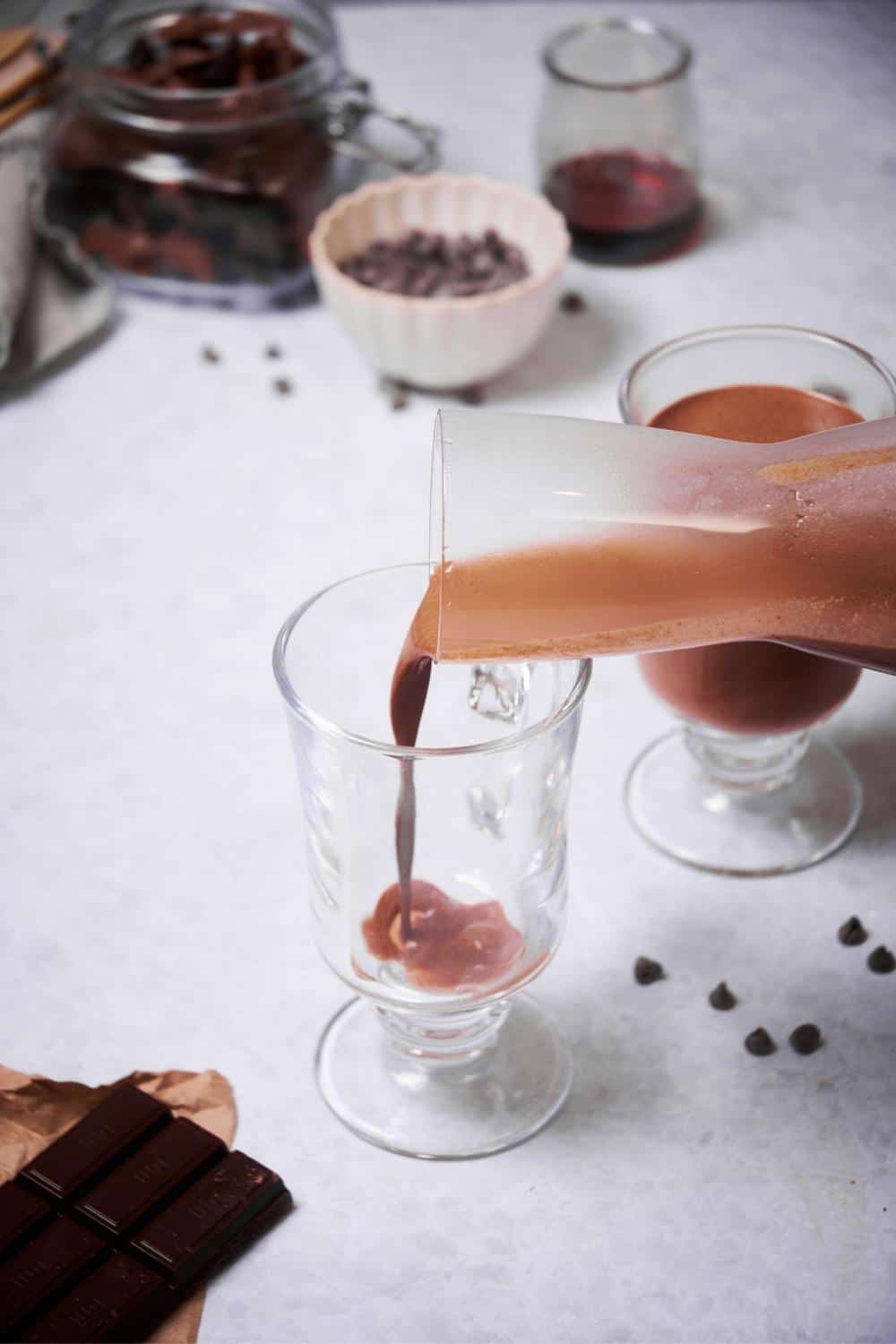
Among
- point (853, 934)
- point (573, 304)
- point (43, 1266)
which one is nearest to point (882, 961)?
point (853, 934)

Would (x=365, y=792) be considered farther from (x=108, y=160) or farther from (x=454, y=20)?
(x=454, y=20)

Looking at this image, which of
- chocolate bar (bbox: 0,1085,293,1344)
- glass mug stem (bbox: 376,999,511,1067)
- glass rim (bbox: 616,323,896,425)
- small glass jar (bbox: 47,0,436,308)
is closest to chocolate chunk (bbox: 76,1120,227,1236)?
chocolate bar (bbox: 0,1085,293,1344)

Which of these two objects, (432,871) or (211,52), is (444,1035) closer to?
(432,871)

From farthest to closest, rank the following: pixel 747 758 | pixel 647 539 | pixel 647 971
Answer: pixel 747 758 < pixel 647 971 < pixel 647 539

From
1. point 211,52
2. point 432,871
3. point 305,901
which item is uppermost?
point 211,52

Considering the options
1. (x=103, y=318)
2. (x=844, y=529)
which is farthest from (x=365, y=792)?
(x=103, y=318)

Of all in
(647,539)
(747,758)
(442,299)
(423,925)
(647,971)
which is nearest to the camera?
(647,539)
